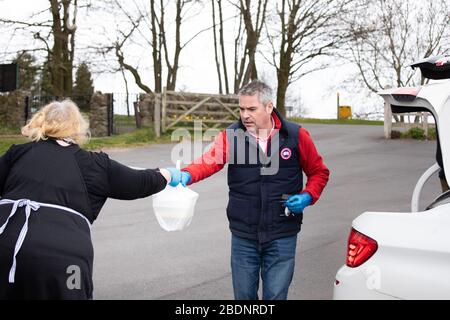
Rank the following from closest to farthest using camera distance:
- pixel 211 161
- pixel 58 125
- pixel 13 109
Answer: pixel 58 125 → pixel 211 161 → pixel 13 109

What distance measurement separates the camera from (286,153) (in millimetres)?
4102

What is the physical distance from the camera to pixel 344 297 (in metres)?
3.09

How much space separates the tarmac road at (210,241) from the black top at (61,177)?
102 inches

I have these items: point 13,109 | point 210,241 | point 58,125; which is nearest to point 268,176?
point 58,125

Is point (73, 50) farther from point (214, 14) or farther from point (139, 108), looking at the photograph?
point (214, 14)

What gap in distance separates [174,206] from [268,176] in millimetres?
695

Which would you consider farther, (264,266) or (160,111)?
(160,111)

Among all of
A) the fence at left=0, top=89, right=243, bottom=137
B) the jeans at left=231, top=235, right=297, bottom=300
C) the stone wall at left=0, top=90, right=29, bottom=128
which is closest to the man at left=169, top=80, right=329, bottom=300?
the jeans at left=231, top=235, right=297, bottom=300

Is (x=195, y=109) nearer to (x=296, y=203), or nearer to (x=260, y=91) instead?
(x=260, y=91)

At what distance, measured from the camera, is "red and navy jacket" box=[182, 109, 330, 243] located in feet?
13.2

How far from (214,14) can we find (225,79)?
3498 mm

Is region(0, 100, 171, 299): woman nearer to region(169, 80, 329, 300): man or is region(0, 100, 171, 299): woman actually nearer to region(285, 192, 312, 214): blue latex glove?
region(169, 80, 329, 300): man

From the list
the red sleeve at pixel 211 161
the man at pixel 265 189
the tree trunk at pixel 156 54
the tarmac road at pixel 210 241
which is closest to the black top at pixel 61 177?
the man at pixel 265 189

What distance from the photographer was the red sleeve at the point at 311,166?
163 inches
